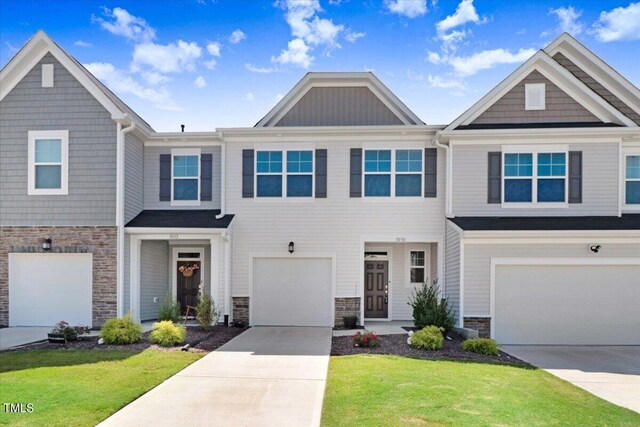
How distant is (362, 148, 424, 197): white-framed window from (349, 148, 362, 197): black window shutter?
0.42 ft

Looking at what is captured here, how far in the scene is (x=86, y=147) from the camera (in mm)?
13258

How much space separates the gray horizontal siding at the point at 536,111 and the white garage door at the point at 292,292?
638 cm

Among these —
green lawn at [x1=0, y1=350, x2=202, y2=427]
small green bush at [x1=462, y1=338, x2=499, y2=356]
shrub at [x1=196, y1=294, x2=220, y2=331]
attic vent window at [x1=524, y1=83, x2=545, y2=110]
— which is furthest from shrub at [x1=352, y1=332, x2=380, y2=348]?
attic vent window at [x1=524, y1=83, x2=545, y2=110]

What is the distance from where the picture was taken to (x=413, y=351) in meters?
10.0

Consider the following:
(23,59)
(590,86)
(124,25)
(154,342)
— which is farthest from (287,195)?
(590,86)

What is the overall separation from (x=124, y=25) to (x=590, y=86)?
46.1ft

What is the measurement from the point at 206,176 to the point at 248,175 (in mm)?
1400

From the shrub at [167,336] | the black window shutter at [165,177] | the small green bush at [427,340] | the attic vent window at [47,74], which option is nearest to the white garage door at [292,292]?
the black window shutter at [165,177]

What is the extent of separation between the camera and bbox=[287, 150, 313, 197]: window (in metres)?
14.3

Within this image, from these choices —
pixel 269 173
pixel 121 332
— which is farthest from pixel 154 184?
pixel 121 332

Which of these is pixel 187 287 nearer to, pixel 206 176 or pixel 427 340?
pixel 206 176

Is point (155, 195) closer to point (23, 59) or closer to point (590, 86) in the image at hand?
point (23, 59)

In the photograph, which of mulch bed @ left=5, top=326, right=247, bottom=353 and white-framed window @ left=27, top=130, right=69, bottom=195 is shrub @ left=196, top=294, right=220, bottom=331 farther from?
white-framed window @ left=27, top=130, right=69, bottom=195

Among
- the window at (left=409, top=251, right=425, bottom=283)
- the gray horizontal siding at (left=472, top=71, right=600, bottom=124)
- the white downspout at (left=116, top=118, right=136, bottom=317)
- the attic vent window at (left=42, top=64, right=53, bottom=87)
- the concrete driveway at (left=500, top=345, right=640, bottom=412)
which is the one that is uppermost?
the attic vent window at (left=42, top=64, right=53, bottom=87)
